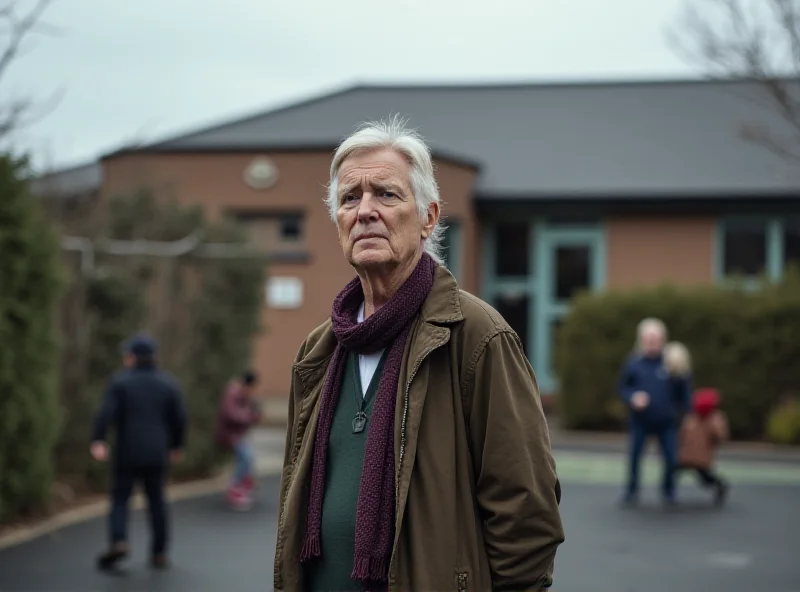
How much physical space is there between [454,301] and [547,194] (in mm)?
24419

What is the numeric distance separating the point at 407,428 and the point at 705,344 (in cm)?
1903

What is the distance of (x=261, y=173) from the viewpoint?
2655 centimetres

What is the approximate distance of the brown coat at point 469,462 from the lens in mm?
3221

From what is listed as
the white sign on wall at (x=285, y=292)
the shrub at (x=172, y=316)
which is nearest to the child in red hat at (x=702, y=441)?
the shrub at (x=172, y=316)

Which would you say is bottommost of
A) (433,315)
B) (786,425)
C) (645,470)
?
(645,470)

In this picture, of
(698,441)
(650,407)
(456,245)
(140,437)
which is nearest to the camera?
(140,437)

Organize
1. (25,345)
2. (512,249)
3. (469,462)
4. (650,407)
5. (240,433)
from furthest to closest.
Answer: (512,249) < (650,407) < (240,433) < (25,345) < (469,462)

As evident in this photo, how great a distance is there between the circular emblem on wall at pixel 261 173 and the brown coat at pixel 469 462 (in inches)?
922

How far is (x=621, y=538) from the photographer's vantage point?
11.2m

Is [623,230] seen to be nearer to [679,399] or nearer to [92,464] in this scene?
[679,399]

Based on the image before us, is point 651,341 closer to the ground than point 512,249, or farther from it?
closer to the ground

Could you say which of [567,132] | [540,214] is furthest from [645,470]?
[567,132]

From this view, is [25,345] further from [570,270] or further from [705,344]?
[570,270]

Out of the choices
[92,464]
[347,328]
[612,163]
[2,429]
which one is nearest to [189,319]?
[92,464]
